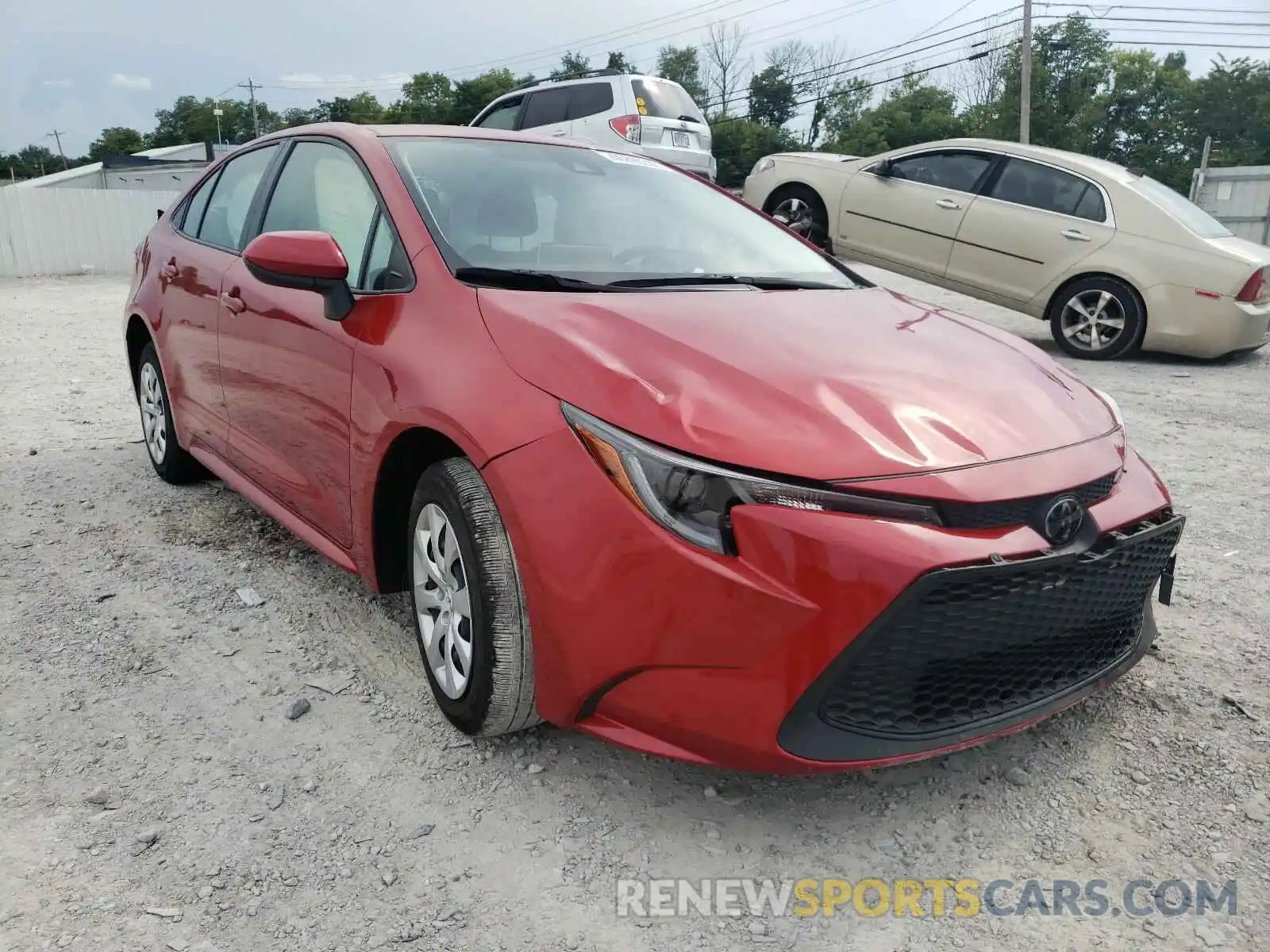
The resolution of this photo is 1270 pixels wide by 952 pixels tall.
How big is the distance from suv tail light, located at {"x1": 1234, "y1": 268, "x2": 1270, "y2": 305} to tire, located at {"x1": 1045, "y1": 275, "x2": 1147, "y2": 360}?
0.69m

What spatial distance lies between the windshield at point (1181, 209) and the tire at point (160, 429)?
727cm

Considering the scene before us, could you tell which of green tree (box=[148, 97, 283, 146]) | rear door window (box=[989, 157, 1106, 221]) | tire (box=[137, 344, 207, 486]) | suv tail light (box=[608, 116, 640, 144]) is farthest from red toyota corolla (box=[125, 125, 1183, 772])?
green tree (box=[148, 97, 283, 146])

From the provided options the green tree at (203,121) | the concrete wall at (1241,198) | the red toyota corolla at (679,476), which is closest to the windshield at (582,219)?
the red toyota corolla at (679,476)

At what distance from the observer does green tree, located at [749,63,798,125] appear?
179ft

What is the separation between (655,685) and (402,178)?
1.69 m

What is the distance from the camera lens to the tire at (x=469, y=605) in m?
2.14

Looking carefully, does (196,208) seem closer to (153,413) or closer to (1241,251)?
(153,413)

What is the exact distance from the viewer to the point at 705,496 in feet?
6.02

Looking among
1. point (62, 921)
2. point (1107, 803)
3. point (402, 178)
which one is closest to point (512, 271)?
point (402, 178)

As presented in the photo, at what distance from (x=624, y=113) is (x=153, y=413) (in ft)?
28.9

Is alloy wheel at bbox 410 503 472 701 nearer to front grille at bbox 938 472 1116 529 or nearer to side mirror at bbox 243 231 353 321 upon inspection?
side mirror at bbox 243 231 353 321

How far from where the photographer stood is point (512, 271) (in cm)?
252

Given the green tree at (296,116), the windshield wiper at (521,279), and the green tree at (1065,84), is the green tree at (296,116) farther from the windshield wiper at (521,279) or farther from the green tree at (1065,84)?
the windshield wiper at (521,279)

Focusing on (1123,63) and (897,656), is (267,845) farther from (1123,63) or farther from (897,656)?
(1123,63)
